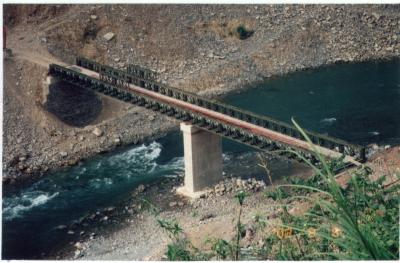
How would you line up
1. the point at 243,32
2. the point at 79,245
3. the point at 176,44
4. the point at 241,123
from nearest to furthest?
the point at 79,245
the point at 241,123
the point at 176,44
the point at 243,32

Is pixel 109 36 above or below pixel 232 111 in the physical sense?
above

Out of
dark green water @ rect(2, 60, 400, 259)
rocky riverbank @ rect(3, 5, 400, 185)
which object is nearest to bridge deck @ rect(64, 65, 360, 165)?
dark green water @ rect(2, 60, 400, 259)

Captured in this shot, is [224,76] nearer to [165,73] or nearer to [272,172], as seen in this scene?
[165,73]

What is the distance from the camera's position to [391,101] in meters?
33.3

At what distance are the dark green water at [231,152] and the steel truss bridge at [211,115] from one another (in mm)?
2679

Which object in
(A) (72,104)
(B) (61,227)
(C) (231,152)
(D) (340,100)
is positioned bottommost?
(B) (61,227)

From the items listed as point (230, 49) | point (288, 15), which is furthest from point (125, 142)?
point (288, 15)

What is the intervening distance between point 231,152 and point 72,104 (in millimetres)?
9006

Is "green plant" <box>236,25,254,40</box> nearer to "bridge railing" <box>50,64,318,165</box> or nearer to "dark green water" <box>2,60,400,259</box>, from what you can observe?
"dark green water" <box>2,60,400,259</box>

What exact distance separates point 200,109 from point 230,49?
50.7ft

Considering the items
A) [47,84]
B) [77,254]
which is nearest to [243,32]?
[47,84]

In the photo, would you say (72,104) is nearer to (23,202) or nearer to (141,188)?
(23,202)

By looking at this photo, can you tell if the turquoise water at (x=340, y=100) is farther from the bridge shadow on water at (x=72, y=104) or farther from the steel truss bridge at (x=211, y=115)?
the bridge shadow on water at (x=72, y=104)

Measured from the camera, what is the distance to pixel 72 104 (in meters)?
35.3
